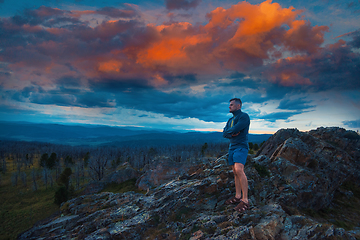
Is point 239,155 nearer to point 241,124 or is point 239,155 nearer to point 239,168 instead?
point 239,168

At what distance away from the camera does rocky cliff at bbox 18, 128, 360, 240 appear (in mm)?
7918

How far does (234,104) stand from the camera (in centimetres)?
945

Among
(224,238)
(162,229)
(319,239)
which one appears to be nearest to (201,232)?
(224,238)

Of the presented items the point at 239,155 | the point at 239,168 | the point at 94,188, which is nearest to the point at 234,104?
the point at 239,155

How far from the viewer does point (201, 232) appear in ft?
27.2

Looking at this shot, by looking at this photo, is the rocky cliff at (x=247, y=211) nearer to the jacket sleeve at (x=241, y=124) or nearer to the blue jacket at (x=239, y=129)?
the blue jacket at (x=239, y=129)

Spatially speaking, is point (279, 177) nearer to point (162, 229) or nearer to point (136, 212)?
point (162, 229)

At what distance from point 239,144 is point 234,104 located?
2.29 meters

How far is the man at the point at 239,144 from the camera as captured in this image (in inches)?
346

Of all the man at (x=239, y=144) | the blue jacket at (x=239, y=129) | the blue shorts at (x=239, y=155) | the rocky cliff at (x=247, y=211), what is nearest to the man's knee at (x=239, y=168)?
the man at (x=239, y=144)

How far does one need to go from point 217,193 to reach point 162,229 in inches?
168

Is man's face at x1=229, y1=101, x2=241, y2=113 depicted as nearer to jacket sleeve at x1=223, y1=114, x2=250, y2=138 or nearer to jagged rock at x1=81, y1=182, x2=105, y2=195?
jacket sleeve at x1=223, y1=114, x2=250, y2=138

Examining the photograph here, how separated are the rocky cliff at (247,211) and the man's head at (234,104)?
558cm

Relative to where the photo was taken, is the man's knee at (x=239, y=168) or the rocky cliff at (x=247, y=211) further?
the man's knee at (x=239, y=168)
